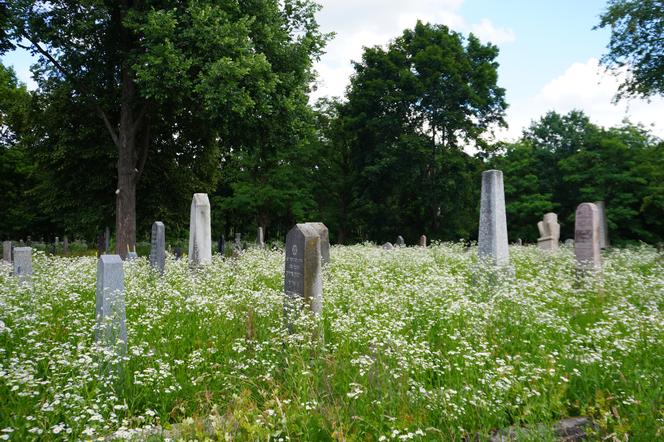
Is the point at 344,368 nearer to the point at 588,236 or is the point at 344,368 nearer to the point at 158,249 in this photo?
the point at 588,236

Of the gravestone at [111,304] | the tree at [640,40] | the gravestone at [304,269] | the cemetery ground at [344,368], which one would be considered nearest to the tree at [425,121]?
the tree at [640,40]

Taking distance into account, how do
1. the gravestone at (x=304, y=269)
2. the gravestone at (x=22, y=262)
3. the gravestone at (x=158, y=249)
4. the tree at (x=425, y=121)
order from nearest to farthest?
the gravestone at (x=304, y=269)
the gravestone at (x=22, y=262)
the gravestone at (x=158, y=249)
the tree at (x=425, y=121)

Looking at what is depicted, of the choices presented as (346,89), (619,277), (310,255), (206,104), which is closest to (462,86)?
(346,89)

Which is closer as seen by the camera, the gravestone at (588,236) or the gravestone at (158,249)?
the gravestone at (588,236)

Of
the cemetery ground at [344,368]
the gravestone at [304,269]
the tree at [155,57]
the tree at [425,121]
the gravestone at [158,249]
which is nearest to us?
the cemetery ground at [344,368]

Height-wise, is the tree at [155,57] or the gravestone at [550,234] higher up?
the tree at [155,57]

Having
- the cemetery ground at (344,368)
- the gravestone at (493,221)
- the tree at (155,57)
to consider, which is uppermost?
the tree at (155,57)

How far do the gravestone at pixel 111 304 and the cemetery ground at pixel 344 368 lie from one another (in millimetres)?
224

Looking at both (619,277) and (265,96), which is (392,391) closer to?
(619,277)

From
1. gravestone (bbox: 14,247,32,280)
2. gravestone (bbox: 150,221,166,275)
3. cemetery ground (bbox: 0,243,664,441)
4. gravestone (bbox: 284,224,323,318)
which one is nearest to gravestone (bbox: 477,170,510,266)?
cemetery ground (bbox: 0,243,664,441)

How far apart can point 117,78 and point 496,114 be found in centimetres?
2503

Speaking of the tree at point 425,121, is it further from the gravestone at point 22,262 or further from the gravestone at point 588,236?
the gravestone at point 22,262

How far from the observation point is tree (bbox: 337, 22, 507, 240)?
3148 centimetres

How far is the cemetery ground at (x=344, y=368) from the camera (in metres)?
3.73
